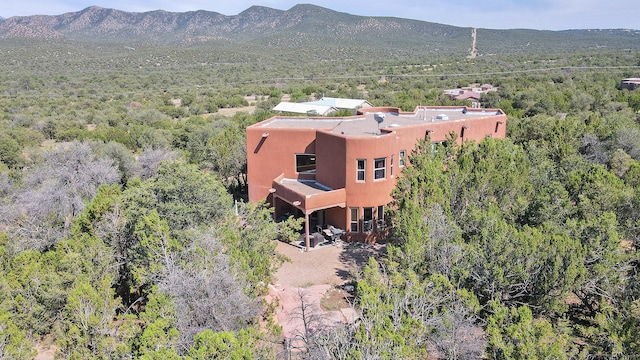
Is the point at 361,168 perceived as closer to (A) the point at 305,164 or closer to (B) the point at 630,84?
(A) the point at 305,164

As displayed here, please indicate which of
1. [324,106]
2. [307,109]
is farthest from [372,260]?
[324,106]

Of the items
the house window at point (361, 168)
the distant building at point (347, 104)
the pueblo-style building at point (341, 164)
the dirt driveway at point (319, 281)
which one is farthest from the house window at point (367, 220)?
the distant building at point (347, 104)

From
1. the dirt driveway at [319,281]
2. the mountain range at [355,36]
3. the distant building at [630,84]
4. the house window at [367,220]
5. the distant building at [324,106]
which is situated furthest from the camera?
the mountain range at [355,36]

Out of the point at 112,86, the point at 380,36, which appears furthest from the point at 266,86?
the point at 380,36

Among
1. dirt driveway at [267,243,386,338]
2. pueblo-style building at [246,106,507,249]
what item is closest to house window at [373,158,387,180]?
pueblo-style building at [246,106,507,249]

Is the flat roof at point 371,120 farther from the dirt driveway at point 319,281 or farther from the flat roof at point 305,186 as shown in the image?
the dirt driveway at point 319,281

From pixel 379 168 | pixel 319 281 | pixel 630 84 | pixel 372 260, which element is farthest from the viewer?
pixel 630 84
